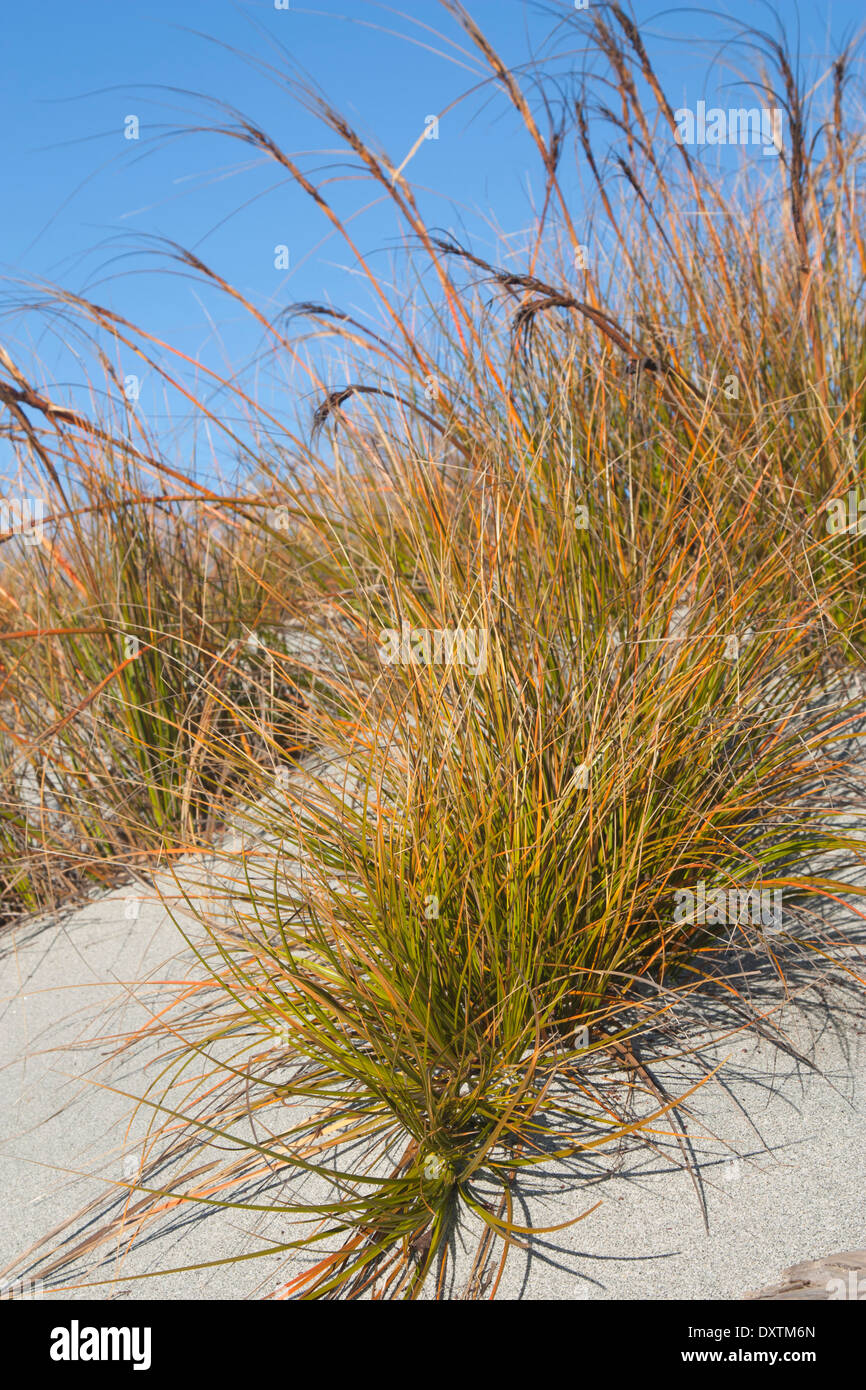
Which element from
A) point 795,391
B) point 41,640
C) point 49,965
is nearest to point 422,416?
point 795,391

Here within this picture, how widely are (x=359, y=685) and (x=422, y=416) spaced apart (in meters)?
0.78

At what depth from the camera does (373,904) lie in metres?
1.50

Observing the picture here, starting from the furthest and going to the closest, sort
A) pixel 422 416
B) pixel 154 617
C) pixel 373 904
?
pixel 154 617, pixel 422 416, pixel 373 904

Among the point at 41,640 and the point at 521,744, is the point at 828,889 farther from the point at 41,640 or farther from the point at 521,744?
the point at 41,640

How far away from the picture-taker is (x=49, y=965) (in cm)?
251

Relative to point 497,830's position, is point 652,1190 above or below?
below

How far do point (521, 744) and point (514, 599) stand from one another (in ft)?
1.00

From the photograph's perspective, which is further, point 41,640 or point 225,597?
point 225,597

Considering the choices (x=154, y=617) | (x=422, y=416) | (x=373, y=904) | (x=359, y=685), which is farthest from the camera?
(x=154, y=617)
